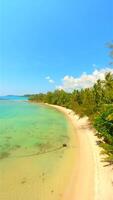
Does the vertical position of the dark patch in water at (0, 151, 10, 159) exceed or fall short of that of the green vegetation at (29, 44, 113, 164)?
it falls short

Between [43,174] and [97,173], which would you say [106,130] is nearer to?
[97,173]

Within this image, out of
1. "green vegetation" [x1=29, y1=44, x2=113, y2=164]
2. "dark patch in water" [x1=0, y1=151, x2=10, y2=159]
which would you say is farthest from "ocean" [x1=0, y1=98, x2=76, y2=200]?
"green vegetation" [x1=29, y1=44, x2=113, y2=164]

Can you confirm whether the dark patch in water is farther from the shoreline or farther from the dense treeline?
the dense treeline

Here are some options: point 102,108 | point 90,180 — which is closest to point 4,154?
point 90,180

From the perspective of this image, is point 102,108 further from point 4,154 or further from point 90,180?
point 4,154

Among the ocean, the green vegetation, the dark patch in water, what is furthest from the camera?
the dark patch in water

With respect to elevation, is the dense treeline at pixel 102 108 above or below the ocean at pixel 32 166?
above

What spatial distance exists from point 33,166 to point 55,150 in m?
2.80

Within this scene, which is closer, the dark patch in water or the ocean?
the ocean

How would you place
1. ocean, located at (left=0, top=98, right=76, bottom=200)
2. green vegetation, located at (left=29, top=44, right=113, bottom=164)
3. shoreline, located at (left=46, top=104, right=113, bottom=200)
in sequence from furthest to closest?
green vegetation, located at (left=29, top=44, right=113, bottom=164) → ocean, located at (left=0, top=98, right=76, bottom=200) → shoreline, located at (left=46, top=104, right=113, bottom=200)

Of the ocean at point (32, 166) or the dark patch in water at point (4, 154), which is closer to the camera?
the ocean at point (32, 166)

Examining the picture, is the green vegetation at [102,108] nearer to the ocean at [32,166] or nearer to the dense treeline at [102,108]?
the dense treeline at [102,108]

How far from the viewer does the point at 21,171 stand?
9570 mm

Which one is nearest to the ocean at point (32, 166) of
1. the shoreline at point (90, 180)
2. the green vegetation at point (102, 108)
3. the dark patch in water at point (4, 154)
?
the dark patch in water at point (4, 154)
